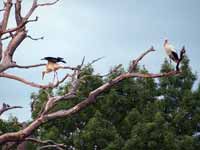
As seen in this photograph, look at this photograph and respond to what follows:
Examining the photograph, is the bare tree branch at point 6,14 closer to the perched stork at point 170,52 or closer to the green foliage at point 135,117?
the perched stork at point 170,52

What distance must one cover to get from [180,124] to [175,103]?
5.37 ft

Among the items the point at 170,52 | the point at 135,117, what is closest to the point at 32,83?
the point at 170,52

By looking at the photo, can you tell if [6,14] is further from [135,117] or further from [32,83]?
[135,117]

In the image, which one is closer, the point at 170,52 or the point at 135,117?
the point at 170,52

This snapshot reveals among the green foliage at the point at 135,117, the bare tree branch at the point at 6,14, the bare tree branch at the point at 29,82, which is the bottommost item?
the green foliage at the point at 135,117

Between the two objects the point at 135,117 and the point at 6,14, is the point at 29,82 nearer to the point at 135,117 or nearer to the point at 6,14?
the point at 6,14

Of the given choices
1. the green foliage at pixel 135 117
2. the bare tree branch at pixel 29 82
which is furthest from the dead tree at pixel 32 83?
the green foliage at pixel 135 117

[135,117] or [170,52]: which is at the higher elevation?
[170,52]

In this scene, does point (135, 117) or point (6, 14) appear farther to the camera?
point (135, 117)

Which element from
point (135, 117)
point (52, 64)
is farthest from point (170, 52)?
point (135, 117)

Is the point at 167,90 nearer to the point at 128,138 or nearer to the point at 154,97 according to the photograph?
the point at 154,97

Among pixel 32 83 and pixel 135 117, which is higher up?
pixel 32 83

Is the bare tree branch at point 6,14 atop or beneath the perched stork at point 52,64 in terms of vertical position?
atop

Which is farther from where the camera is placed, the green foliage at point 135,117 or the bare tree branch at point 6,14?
the green foliage at point 135,117
